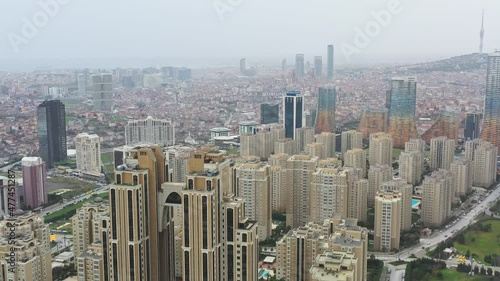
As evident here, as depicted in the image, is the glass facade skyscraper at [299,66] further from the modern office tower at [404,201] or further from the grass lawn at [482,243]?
the grass lawn at [482,243]

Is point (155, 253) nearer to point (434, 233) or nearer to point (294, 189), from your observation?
point (294, 189)

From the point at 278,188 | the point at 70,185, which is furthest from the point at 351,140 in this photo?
the point at 70,185

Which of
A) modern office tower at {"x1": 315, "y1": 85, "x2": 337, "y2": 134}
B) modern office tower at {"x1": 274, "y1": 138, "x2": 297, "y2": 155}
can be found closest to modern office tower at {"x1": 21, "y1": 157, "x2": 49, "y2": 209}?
modern office tower at {"x1": 274, "y1": 138, "x2": 297, "y2": 155}

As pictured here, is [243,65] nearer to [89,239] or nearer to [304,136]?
[304,136]

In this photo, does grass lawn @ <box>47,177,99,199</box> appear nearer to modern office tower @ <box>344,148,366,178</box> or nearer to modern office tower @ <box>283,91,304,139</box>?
modern office tower @ <box>344,148,366,178</box>

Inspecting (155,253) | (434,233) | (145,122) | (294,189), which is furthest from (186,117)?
(155,253)

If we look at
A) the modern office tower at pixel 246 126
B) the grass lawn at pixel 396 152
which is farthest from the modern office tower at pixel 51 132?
the grass lawn at pixel 396 152

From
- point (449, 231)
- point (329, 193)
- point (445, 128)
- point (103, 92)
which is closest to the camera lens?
point (329, 193)
